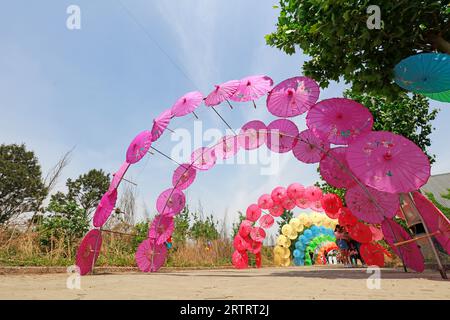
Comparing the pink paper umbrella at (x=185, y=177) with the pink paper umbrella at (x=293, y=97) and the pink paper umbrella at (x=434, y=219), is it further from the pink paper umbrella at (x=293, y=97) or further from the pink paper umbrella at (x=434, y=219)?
the pink paper umbrella at (x=434, y=219)

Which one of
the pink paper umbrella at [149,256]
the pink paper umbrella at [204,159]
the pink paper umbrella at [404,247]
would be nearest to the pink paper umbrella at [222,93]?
the pink paper umbrella at [204,159]

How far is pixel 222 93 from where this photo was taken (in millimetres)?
7594

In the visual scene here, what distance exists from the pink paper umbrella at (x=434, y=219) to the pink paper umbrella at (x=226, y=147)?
441cm

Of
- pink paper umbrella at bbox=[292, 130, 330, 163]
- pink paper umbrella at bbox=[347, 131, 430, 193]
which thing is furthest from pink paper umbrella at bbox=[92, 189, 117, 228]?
pink paper umbrella at bbox=[347, 131, 430, 193]

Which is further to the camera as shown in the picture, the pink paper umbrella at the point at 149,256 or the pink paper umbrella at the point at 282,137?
the pink paper umbrella at the point at 149,256

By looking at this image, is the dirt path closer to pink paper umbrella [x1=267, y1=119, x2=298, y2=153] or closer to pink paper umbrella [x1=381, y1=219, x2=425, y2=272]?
pink paper umbrella [x1=381, y1=219, x2=425, y2=272]

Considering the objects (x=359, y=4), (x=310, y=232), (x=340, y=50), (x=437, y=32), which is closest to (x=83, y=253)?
(x=340, y=50)

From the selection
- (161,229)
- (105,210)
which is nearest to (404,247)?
(161,229)

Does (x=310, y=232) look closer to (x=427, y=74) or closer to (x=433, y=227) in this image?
(x=433, y=227)

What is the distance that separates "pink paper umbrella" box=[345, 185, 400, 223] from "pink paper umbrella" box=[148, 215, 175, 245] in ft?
16.3

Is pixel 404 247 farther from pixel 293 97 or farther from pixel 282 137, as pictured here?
pixel 293 97

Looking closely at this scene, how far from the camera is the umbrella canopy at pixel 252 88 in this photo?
7250 mm

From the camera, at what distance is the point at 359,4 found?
211 inches
